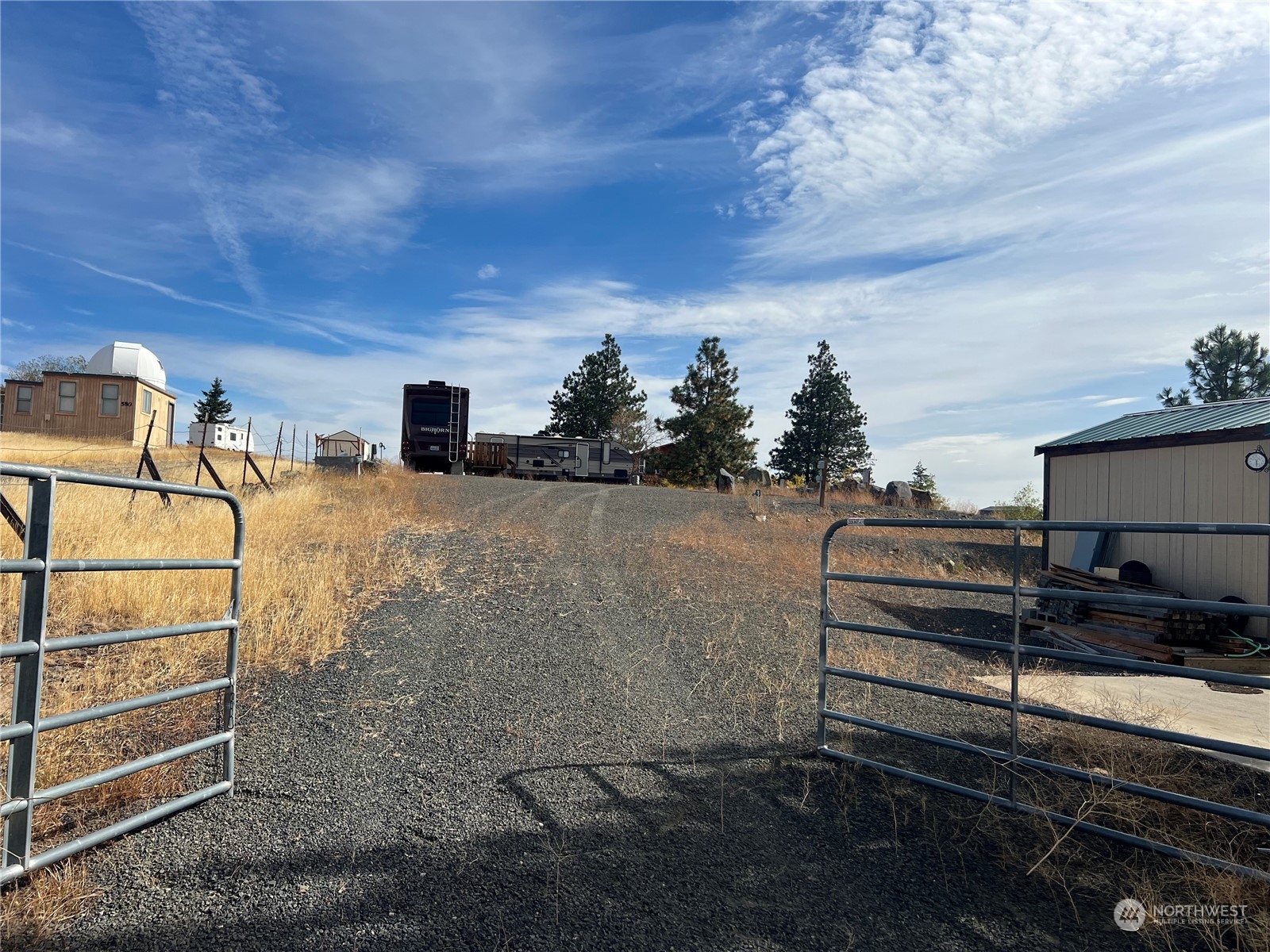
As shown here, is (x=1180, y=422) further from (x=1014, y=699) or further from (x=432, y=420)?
(x=432, y=420)

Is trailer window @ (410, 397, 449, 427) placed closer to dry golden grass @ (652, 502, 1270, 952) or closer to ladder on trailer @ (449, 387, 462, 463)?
ladder on trailer @ (449, 387, 462, 463)

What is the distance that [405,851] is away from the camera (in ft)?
11.5

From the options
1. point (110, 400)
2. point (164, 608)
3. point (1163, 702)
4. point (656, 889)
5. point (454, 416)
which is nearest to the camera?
point (656, 889)

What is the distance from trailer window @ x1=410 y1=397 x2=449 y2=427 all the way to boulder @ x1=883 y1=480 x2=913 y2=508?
17878 mm

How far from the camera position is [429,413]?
25.3 metres

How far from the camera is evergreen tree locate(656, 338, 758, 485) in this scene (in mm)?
44000

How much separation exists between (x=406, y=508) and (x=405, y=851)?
1257cm

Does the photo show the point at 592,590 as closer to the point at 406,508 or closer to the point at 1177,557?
the point at 406,508

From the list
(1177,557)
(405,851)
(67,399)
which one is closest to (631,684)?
(405,851)

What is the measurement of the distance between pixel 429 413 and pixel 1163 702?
22.7m

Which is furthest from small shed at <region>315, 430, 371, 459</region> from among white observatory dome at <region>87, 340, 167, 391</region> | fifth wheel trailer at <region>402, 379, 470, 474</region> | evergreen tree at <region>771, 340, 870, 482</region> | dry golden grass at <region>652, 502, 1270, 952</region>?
evergreen tree at <region>771, 340, 870, 482</region>

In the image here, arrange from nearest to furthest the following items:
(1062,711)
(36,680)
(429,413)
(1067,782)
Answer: (36,680), (1062,711), (1067,782), (429,413)

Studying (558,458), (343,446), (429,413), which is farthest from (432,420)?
(343,446)

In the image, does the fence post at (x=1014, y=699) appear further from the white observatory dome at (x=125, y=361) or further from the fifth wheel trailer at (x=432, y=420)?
the white observatory dome at (x=125, y=361)
